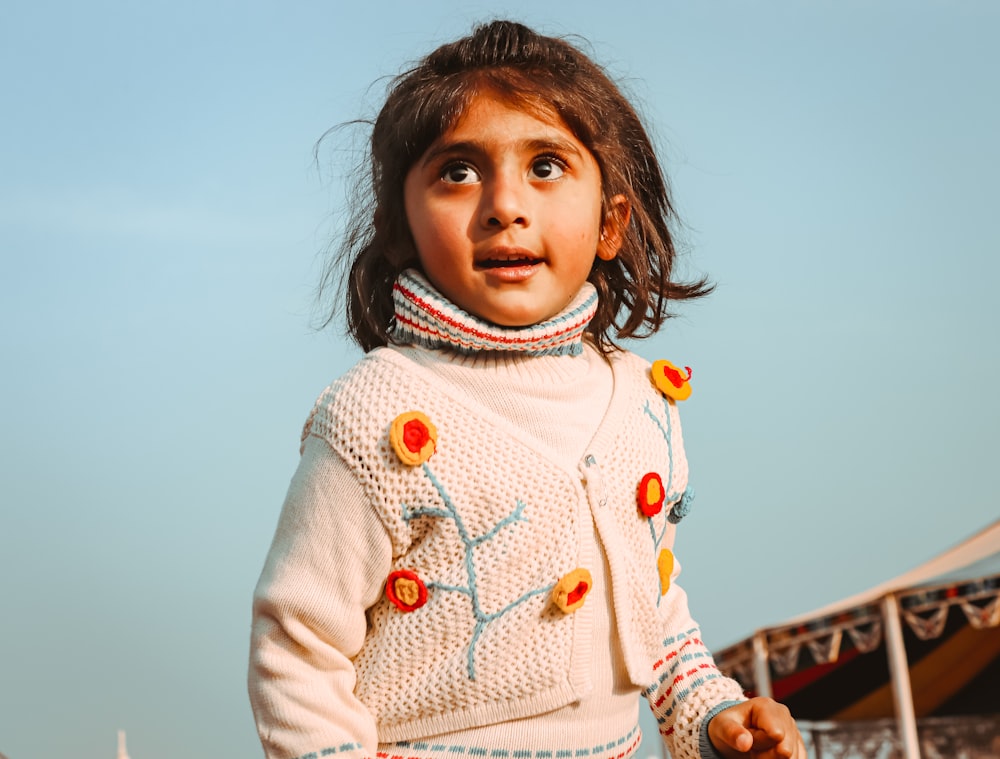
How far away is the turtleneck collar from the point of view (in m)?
1.53

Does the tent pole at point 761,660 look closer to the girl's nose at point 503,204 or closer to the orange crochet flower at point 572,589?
the orange crochet flower at point 572,589

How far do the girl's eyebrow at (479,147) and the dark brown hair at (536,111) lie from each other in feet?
0.06

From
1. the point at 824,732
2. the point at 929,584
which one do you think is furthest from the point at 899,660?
the point at 824,732

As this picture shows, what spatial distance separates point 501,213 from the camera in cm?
148

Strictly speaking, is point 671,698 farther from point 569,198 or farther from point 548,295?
point 569,198

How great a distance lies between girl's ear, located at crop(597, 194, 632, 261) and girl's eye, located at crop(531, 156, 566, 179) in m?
0.14

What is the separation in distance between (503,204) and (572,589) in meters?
0.46

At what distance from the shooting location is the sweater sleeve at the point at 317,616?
1.41 meters

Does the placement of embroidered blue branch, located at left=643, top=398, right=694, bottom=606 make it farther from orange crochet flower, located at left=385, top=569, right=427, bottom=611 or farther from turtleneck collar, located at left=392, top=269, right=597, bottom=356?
orange crochet flower, located at left=385, top=569, right=427, bottom=611

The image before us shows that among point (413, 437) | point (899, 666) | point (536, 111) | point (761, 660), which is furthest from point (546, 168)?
point (761, 660)

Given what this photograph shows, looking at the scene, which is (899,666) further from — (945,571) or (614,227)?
(614,227)

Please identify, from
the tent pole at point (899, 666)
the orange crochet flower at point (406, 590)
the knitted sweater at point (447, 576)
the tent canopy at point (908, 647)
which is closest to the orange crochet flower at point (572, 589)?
the knitted sweater at point (447, 576)

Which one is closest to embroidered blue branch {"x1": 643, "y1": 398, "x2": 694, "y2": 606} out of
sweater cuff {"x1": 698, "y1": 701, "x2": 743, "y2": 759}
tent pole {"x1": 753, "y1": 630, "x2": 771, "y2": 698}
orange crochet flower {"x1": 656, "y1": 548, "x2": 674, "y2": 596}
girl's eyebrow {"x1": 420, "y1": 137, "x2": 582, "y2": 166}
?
orange crochet flower {"x1": 656, "y1": 548, "x2": 674, "y2": 596}

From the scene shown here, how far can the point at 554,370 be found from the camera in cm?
161
